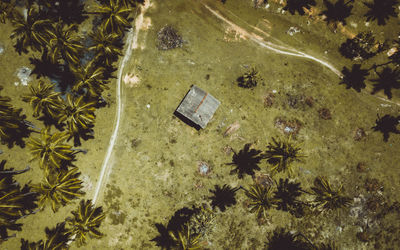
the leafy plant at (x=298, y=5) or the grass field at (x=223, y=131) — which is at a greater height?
the leafy plant at (x=298, y=5)

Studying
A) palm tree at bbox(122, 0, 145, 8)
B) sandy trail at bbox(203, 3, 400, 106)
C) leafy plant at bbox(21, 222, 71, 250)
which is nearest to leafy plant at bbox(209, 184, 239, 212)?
leafy plant at bbox(21, 222, 71, 250)

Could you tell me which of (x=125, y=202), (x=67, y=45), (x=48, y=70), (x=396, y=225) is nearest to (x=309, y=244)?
(x=396, y=225)

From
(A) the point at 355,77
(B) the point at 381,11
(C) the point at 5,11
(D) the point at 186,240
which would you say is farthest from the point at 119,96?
(B) the point at 381,11

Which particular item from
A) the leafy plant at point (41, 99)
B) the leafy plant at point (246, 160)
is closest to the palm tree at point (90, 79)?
the leafy plant at point (41, 99)

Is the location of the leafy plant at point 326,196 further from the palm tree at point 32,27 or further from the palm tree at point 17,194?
the palm tree at point 32,27

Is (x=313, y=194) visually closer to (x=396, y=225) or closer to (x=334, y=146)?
(x=334, y=146)

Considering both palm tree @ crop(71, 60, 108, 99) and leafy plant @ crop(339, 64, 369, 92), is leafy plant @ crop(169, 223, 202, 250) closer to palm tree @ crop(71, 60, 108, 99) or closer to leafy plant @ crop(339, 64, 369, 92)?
palm tree @ crop(71, 60, 108, 99)
